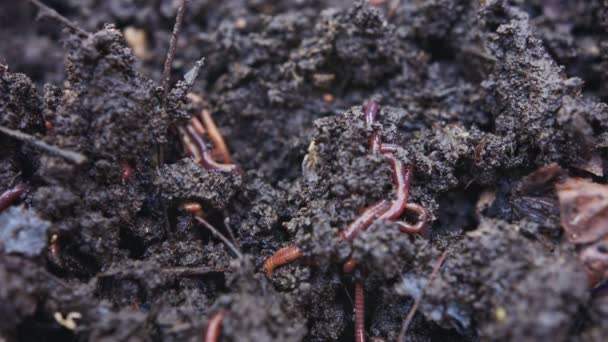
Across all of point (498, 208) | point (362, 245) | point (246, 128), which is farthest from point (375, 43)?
point (362, 245)

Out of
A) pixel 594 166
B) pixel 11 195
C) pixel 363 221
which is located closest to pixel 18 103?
pixel 11 195

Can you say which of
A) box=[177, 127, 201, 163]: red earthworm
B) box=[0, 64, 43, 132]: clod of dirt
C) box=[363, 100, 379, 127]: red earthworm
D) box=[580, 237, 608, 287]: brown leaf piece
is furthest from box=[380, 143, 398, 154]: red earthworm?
box=[0, 64, 43, 132]: clod of dirt

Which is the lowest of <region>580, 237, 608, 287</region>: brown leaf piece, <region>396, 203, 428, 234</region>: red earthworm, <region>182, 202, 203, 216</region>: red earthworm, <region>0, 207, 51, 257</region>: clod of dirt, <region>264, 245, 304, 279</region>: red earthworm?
<region>580, 237, 608, 287</region>: brown leaf piece

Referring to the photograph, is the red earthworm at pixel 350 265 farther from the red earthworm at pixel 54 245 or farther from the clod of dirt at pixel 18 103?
the clod of dirt at pixel 18 103

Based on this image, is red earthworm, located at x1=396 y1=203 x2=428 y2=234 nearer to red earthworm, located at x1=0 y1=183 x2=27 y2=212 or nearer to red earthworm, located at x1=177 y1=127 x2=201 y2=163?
red earthworm, located at x1=177 y1=127 x2=201 y2=163

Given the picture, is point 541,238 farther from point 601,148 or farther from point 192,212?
point 192,212

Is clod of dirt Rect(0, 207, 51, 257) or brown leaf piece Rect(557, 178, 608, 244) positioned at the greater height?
clod of dirt Rect(0, 207, 51, 257)

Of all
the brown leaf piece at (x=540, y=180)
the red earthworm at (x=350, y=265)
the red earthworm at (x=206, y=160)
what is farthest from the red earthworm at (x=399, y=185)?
the red earthworm at (x=206, y=160)
